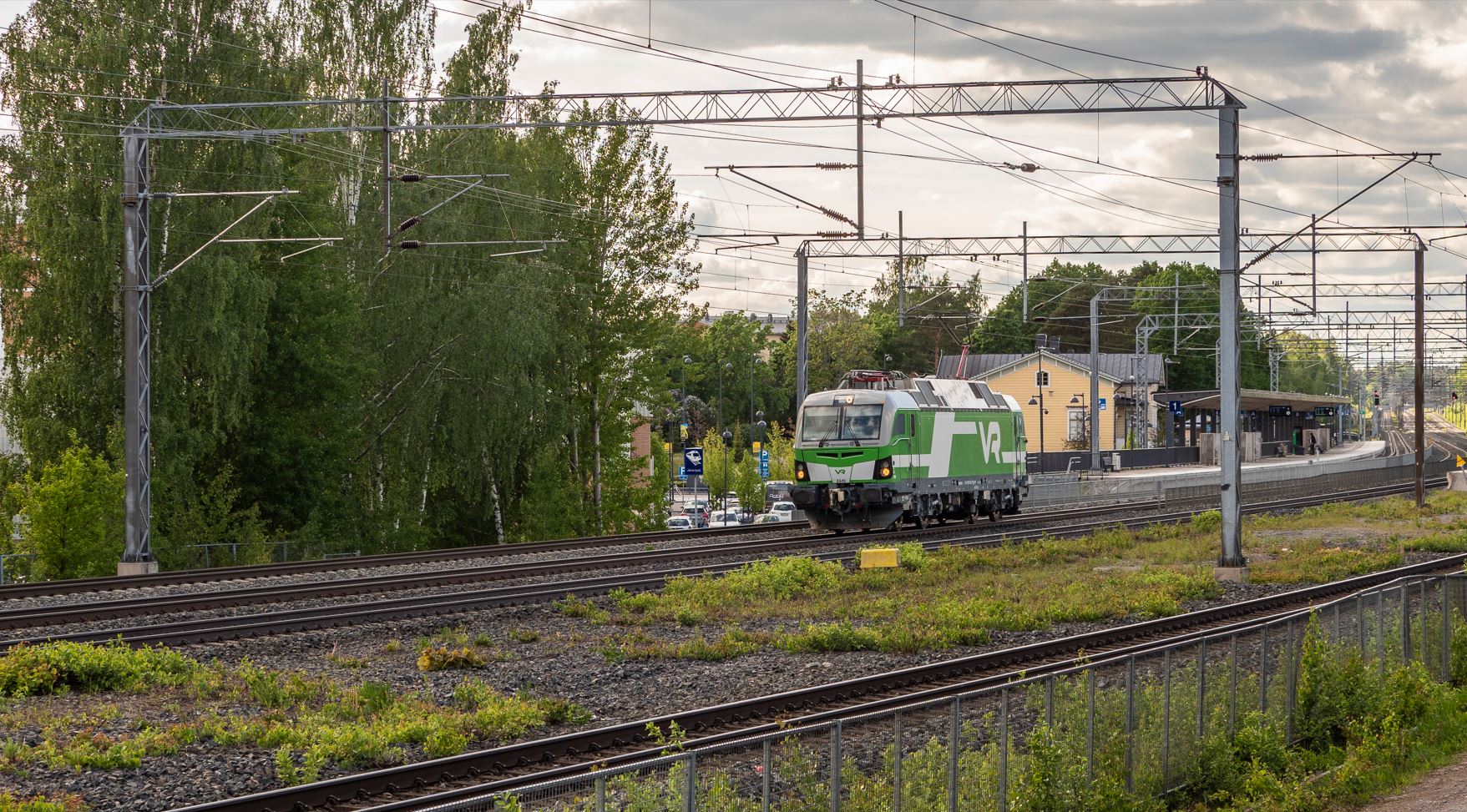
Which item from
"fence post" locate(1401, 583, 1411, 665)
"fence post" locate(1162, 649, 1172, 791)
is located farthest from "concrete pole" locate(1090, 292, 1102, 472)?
"fence post" locate(1162, 649, 1172, 791)

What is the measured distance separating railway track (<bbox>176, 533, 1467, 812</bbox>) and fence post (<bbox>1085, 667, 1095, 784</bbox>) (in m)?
1.36

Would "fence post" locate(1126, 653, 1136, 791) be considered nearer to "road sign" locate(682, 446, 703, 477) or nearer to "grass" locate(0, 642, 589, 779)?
"grass" locate(0, 642, 589, 779)

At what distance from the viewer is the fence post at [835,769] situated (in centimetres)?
938

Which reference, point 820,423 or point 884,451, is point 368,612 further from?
point 820,423

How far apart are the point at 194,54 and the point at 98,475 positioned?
15.0 m

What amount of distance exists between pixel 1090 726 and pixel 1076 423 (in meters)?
82.4

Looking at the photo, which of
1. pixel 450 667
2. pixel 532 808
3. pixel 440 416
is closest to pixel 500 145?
pixel 440 416

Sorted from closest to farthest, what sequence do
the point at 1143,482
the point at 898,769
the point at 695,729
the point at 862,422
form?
the point at 898,769, the point at 695,729, the point at 862,422, the point at 1143,482

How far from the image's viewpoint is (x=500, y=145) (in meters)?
52.0

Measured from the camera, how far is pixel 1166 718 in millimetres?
12930

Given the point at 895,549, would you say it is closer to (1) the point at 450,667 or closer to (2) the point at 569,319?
(1) the point at 450,667

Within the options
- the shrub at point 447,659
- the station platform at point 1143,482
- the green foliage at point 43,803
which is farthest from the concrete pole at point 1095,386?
the green foliage at point 43,803

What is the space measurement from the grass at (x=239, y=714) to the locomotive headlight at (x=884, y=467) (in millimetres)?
21465

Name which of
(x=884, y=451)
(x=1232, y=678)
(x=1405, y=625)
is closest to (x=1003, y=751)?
(x=1232, y=678)
